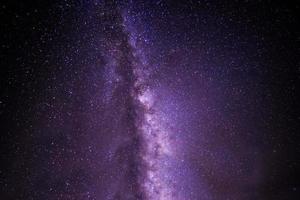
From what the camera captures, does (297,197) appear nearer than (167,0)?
No

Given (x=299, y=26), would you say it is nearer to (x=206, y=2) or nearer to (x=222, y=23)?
(x=222, y=23)

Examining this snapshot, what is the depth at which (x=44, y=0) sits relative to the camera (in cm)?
647

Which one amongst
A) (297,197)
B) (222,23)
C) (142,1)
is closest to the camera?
(142,1)

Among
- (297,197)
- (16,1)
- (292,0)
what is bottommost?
(16,1)

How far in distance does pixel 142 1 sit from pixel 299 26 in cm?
461

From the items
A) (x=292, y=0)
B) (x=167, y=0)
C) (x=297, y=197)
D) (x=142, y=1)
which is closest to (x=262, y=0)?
(x=292, y=0)

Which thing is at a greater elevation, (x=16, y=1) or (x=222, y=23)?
(x=222, y=23)

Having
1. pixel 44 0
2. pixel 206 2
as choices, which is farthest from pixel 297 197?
pixel 44 0

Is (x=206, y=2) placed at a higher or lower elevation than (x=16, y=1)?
higher

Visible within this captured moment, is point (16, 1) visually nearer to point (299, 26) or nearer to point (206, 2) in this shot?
point (206, 2)

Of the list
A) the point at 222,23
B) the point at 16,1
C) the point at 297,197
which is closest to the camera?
the point at 16,1

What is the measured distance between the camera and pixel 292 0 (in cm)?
751

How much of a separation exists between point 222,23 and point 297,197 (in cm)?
2194

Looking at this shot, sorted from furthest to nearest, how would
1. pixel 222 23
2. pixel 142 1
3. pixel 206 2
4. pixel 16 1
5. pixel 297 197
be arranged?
pixel 297 197 → pixel 222 23 → pixel 206 2 → pixel 142 1 → pixel 16 1
